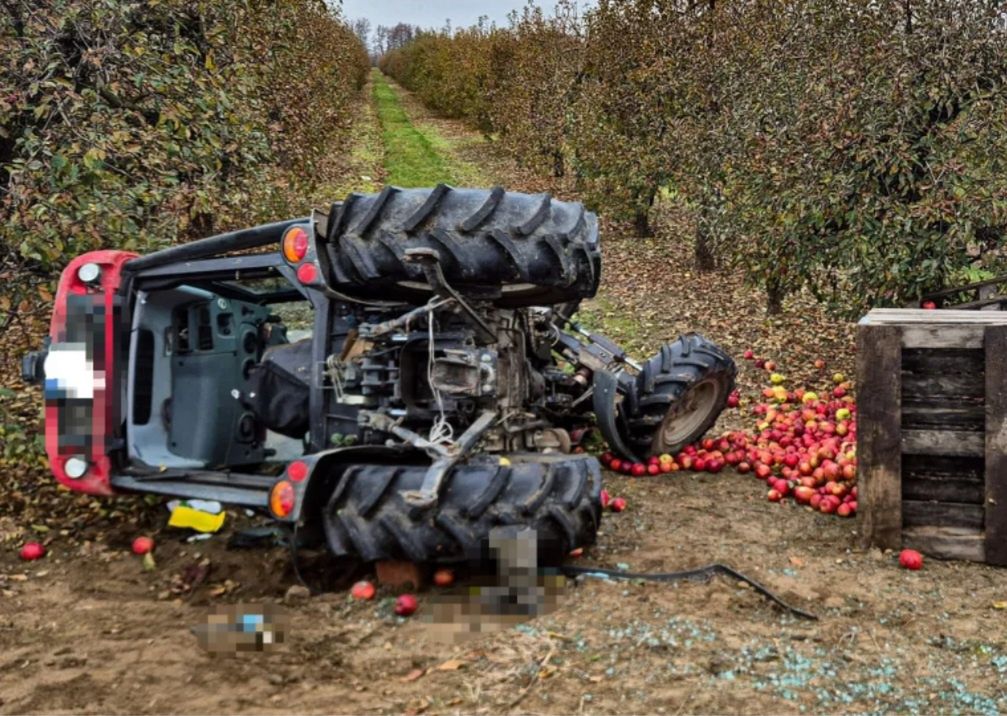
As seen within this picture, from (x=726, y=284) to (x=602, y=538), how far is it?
28.0 ft

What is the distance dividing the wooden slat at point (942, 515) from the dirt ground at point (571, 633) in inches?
7.4

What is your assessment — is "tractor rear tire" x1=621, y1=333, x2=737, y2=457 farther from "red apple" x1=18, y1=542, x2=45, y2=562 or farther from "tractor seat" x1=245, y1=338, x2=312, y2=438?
"red apple" x1=18, y1=542, x2=45, y2=562

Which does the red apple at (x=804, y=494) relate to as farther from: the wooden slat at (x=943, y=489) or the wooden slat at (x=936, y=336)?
the wooden slat at (x=936, y=336)

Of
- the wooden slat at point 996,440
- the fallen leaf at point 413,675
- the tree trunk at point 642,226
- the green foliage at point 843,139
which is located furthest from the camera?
the tree trunk at point 642,226

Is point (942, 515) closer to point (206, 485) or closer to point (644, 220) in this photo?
point (206, 485)

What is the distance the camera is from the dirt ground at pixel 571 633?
3.11 m

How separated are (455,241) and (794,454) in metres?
2.87

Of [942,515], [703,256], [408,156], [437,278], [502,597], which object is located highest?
[408,156]

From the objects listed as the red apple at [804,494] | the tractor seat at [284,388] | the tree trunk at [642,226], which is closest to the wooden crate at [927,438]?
the red apple at [804,494]

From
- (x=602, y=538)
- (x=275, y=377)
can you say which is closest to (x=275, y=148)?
(x=275, y=377)

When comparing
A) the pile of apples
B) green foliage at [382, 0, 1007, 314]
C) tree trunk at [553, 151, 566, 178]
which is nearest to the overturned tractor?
the pile of apples

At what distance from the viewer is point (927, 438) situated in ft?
14.1

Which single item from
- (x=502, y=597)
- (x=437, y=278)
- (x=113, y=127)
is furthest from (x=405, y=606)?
(x=113, y=127)

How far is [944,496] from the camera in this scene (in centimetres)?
436
